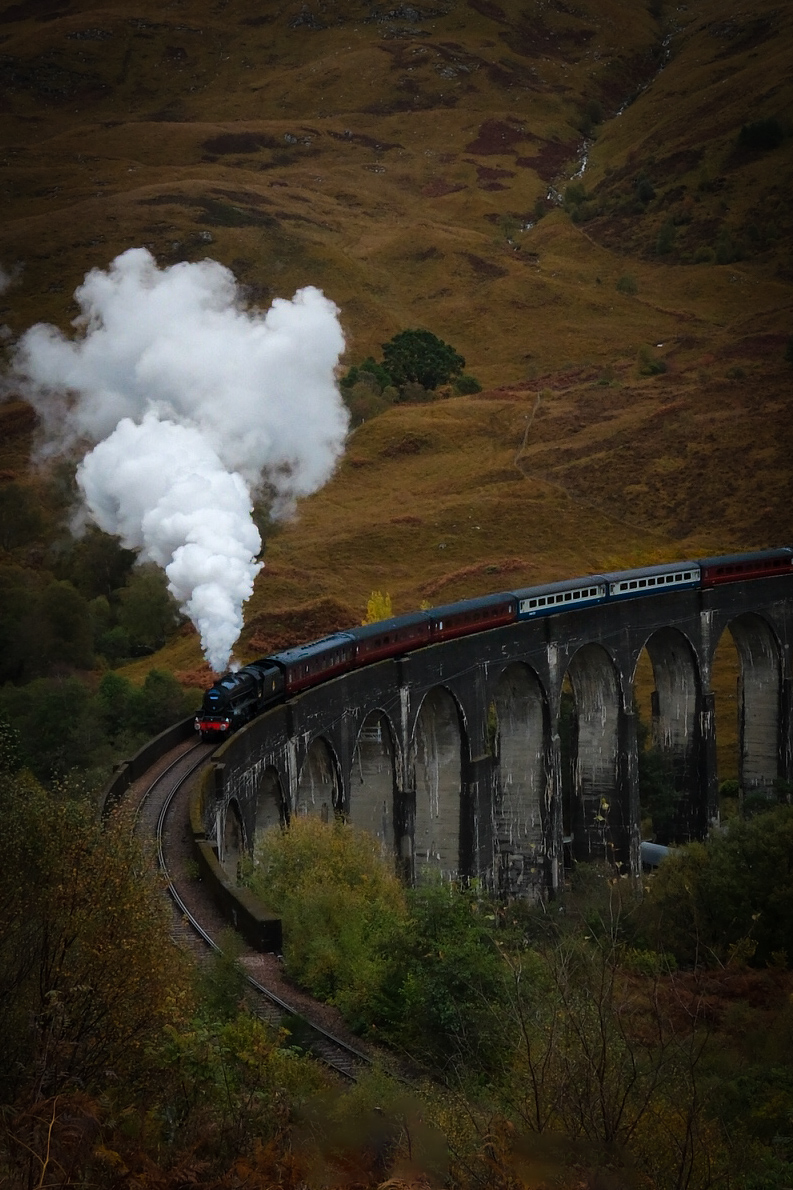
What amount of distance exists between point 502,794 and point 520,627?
6.32m

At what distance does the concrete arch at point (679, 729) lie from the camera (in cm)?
5425

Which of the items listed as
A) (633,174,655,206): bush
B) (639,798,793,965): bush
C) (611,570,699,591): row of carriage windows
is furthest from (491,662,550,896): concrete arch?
(633,174,655,206): bush

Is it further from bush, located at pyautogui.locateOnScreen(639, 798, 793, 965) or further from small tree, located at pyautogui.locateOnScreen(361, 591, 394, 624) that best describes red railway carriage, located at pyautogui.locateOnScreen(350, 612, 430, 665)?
small tree, located at pyautogui.locateOnScreen(361, 591, 394, 624)

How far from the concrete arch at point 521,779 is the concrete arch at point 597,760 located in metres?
2.81

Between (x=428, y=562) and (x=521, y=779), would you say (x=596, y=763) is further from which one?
(x=428, y=562)

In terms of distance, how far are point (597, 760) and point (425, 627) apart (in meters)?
11.7

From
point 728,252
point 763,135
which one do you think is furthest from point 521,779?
point 763,135

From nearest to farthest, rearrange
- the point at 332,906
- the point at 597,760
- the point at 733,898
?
the point at 332,906, the point at 733,898, the point at 597,760

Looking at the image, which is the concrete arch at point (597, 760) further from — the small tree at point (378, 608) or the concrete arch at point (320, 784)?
the small tree at point (378, 608)

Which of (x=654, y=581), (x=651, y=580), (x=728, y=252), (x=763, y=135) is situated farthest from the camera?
(x=763, y=135)

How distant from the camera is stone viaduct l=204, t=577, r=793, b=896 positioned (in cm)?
3728

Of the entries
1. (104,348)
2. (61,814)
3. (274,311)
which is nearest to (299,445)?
(274,311)

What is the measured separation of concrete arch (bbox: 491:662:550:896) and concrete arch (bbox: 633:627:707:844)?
302 inches

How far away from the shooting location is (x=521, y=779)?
4841cm
